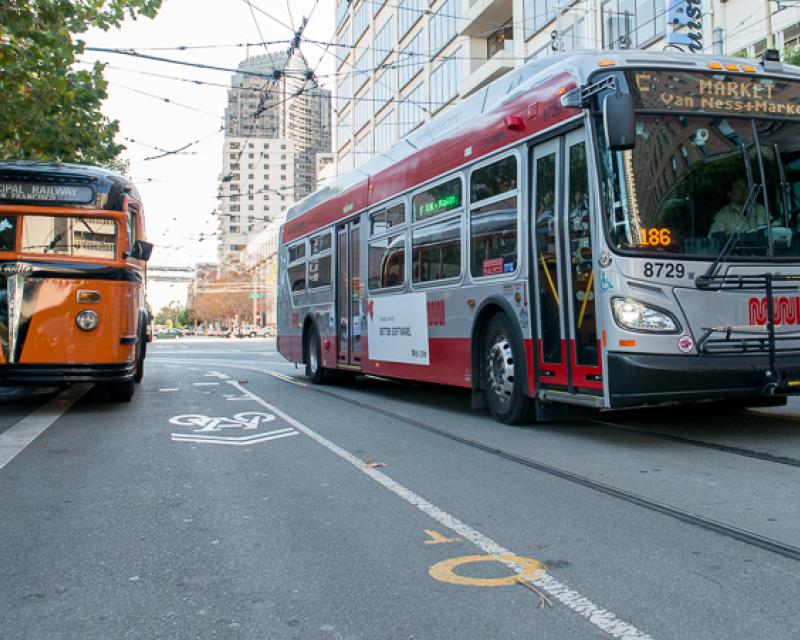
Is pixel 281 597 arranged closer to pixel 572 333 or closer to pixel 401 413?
pixel 572 333

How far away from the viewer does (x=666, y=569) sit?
12.3ft

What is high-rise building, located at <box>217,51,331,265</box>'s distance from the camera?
18.8m

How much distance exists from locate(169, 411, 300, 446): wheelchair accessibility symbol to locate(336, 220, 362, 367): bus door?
2.95 meters

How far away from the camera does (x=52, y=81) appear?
1255cm

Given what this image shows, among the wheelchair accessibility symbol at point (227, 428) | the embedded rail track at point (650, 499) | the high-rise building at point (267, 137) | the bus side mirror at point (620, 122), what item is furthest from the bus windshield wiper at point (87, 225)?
the bus side mirror at point (620, 122)

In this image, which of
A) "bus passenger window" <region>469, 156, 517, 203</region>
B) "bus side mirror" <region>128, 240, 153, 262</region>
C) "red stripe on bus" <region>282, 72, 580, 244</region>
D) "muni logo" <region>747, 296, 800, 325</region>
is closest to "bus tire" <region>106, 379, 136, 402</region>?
"bus side mirror" <region>128, 240, 153, 262</region>

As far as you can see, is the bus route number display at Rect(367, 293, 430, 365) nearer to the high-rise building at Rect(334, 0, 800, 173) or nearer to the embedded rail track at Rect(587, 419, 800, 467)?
the embedded rail track at Rect(587, 419, 800, 467)

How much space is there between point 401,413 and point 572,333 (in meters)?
3.43

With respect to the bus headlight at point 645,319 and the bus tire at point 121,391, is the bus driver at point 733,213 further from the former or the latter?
the bus tire at point 121,391

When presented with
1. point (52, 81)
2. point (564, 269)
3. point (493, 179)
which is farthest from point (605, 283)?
point (52, 81)

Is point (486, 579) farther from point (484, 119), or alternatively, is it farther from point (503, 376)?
point (484, 119)

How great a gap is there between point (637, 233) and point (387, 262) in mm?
5136

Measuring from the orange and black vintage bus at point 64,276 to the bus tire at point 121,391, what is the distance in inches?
31.9

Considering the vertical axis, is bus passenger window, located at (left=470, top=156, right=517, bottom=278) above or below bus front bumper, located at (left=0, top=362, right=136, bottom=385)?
above
